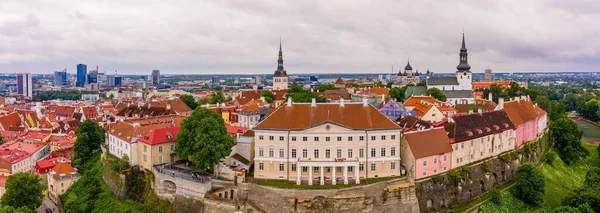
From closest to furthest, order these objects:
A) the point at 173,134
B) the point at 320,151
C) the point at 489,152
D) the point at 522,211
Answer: the point at 320,151
the point at 522,211
the point at 173,134
the point at 489,152

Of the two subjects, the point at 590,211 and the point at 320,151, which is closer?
the point at 590,211

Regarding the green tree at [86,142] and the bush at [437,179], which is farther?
the green tree at [86,142]

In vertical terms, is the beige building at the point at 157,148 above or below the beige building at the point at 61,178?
above

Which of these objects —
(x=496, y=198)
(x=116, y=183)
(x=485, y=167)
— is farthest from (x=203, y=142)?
(x=485, y=167)

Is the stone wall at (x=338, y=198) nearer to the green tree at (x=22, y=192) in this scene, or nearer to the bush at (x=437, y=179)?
the bush at (x=437, y=179)

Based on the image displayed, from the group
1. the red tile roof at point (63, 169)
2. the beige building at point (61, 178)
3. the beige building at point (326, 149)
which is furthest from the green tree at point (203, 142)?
the red tile roof at point (63, 169)

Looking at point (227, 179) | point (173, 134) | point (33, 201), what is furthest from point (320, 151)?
point (33, 201)

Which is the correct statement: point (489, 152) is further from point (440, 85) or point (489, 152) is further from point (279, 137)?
point (440, 85)

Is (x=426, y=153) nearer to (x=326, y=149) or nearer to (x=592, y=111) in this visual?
(x=326, y=149)
